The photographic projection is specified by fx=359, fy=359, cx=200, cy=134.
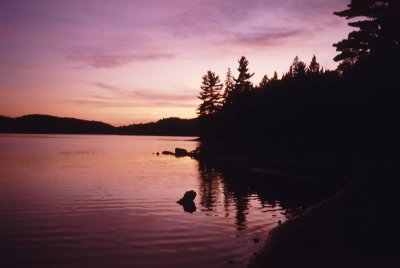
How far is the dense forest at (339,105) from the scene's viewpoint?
1307 inches

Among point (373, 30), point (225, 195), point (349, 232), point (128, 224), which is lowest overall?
point (225, 195)

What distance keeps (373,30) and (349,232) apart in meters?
26.2

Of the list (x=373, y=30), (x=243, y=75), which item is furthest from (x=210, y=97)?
(x=373, y=30)

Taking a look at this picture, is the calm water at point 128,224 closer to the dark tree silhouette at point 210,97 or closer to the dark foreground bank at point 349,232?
the dark foreground bank at point 349,232

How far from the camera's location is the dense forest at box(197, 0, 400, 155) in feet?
109

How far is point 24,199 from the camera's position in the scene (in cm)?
2595

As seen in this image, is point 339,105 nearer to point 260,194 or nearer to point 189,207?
point 260,194

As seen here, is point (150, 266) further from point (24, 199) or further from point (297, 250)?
point (24, 199)

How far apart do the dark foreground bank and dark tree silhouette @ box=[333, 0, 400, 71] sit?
19204 mm

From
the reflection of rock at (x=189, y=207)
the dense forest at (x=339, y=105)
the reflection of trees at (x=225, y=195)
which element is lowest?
the reflection of trees at (x=225, y=195)

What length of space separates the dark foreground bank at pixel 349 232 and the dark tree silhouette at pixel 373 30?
756 inches

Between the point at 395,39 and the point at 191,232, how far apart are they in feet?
89.0

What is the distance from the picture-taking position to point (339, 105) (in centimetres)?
4900

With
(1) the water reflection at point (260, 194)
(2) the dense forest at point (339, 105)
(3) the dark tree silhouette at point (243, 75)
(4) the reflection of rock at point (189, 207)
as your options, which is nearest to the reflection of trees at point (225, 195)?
(1) the water reflection at point (260, 194)
